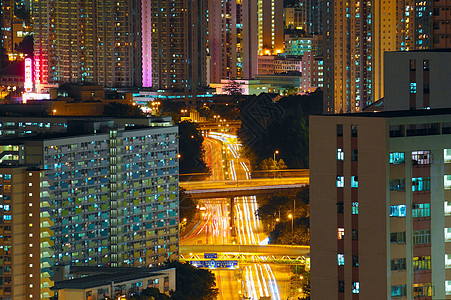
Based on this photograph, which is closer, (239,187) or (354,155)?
(354,155)

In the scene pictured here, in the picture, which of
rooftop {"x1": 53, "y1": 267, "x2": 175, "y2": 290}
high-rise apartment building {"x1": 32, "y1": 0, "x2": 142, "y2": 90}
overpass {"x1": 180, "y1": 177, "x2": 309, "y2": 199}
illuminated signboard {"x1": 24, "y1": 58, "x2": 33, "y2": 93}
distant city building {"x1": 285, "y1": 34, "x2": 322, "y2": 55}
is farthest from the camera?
distant city building {"x1": 285, "y1": 34, "x2": 322, "y2": 55}

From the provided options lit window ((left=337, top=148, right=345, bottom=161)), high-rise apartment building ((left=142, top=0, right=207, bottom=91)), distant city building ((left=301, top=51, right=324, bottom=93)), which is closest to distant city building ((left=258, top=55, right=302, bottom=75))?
distant city building ((left=301, top=51, right=324, bottom=93))

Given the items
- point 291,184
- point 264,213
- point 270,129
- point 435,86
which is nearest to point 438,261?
point 435,86

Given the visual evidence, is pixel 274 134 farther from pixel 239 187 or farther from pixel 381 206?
pixel 381 206

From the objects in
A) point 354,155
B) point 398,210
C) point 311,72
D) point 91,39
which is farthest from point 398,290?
point 311,72

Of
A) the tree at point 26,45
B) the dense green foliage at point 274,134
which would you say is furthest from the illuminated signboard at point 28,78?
the tree at point 26,45

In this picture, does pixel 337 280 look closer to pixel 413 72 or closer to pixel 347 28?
pixel 413 72

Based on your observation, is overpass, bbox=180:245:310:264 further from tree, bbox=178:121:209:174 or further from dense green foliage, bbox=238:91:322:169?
dense green foliage, bbox=238:91:322:169
